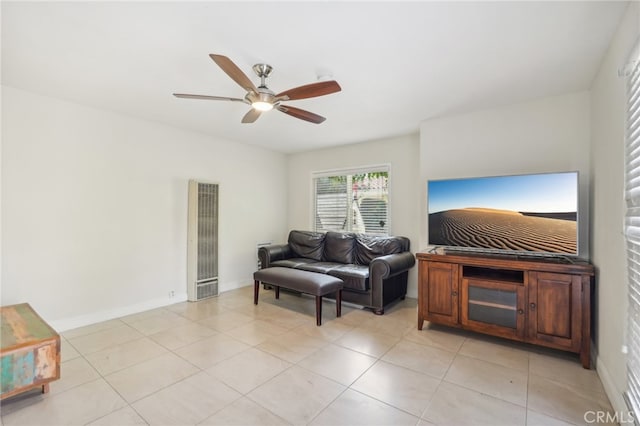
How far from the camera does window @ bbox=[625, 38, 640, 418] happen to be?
1508mm

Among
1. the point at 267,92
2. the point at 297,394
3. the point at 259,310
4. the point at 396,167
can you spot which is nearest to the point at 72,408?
the point at 297,394

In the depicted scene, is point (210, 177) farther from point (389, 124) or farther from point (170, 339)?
point (389, 124)

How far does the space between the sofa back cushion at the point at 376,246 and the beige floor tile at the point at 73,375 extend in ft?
10.6

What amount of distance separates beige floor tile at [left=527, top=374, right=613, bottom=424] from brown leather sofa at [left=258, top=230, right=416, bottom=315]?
5.64 ft

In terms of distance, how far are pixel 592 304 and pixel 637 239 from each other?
Answer: 4.35 feet

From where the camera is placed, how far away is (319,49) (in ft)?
7.08

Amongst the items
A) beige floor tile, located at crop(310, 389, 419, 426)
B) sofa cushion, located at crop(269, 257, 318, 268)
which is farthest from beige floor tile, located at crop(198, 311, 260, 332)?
beige floor tile, located at crop(310, 389, 419, 426)

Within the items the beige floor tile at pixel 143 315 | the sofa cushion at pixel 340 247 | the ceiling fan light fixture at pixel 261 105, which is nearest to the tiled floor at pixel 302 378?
the beige floor tile at pixel 143 315

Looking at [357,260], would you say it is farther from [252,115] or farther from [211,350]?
[252,115]

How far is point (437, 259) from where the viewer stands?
9.96 ft

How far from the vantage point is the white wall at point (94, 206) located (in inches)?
114

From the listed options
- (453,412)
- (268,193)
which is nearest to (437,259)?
(453,412)

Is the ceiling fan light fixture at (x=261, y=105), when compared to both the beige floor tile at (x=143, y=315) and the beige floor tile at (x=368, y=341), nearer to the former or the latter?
the beige floor tile at (x=368, y=341)

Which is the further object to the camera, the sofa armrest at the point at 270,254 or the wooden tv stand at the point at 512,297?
the sofa armrest at the point at 270,254
